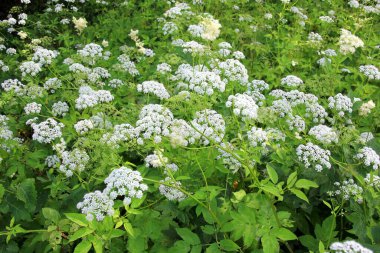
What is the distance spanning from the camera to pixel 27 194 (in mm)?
3768

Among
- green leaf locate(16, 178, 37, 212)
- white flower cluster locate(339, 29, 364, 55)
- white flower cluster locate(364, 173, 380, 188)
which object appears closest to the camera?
white flower cluster locate(364, 173, 380, 188)

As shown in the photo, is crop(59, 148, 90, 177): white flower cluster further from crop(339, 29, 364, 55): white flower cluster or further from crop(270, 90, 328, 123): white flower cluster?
crop(339, 29, 364, 55): white flower cluster

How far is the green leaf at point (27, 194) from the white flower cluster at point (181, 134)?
1440 millimetres

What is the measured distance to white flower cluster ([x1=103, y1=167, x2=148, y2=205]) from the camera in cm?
277

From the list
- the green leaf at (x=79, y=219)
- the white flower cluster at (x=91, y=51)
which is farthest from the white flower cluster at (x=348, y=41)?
the green leaf at (x=79, y=219)

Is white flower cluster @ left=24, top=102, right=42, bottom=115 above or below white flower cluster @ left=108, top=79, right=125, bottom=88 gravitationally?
above

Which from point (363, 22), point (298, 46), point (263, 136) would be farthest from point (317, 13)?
point (263, 136)

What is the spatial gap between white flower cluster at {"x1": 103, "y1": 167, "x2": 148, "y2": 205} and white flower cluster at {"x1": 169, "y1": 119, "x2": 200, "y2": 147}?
406mm

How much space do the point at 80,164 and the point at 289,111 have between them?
7.17 ft

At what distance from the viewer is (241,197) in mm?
3010

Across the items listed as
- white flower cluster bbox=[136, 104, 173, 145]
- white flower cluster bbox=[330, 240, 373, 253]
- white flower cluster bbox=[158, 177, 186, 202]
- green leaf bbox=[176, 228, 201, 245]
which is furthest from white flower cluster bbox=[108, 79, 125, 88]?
white flower cluster bbox=[330, 240, 373, 253]

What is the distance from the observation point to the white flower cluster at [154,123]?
11.0ft

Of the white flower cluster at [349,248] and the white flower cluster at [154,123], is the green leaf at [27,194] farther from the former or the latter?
the white flower cluster at [349,248]

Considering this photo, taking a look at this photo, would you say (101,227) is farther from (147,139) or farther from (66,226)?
(147,139)
